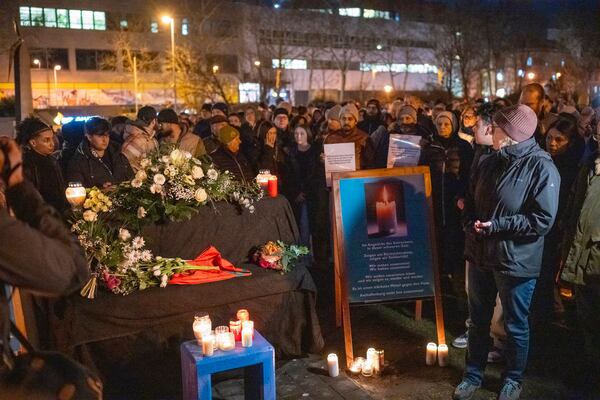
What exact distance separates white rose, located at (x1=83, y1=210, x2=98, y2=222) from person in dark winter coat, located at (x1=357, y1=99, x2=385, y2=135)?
241 inches

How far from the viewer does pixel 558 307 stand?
691 centimetres

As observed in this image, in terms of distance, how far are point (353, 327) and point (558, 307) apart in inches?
94.0

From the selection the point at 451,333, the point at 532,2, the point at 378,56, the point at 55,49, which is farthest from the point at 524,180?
the point at 378,56

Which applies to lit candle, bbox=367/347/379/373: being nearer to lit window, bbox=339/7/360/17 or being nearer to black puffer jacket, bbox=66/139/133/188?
black puffer jacket, bbox=66/139/133/188

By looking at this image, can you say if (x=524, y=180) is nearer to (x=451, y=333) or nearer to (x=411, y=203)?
(x=411, y=203)

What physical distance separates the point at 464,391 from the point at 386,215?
168cm

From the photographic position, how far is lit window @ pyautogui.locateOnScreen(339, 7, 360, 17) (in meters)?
64.5

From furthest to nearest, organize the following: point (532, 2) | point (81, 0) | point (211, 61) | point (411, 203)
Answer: point (81, 0)
point (211, 61)
point (532, 2)
point (411, 203)

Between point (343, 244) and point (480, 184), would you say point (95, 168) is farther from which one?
point (480, 184)

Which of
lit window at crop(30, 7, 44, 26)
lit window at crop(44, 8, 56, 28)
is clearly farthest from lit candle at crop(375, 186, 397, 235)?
lit window at crop(44, 8, 56, 28)

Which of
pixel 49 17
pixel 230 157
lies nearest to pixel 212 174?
pixel 230 157

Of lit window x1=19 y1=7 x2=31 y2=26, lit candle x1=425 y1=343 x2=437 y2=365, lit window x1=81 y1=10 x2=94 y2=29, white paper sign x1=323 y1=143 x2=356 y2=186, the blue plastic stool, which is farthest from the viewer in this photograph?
lit window x1=81 y1=10 x2=94 y2=29

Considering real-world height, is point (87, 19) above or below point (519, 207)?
above

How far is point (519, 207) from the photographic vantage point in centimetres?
452
